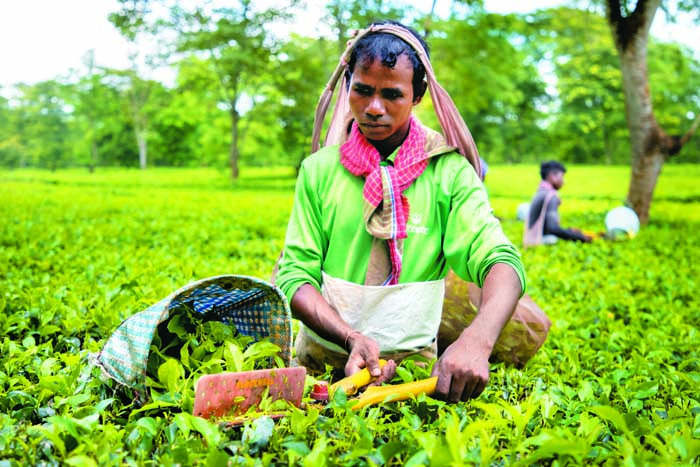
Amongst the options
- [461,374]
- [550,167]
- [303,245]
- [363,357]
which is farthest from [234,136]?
[461,374]

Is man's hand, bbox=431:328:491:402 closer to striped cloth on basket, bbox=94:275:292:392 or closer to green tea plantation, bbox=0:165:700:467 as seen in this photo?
green tea plantation, bbox=0:165:700:467

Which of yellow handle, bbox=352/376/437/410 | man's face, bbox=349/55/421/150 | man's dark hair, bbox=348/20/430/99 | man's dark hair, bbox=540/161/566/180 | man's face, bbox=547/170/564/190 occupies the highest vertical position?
man's dark hair, bbox=348/20/430/99

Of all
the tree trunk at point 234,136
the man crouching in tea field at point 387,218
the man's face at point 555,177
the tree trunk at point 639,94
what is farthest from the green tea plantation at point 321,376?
the tree trunk at point 234,136

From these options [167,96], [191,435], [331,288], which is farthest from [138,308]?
[167,96]

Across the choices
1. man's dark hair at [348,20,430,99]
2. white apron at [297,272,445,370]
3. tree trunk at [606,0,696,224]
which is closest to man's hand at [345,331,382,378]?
white apron at [297,272,445,370]

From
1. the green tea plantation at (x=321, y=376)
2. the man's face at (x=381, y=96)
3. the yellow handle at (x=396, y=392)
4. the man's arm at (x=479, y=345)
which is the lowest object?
the green tea plantation at (x=321, y=376)

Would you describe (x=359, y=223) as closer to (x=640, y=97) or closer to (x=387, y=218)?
(x=387, y=218)

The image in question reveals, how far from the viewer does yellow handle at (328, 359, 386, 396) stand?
1.82 m

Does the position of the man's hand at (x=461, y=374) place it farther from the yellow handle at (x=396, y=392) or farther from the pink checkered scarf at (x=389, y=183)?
the pink checkered scarf at (x=389, y=183)

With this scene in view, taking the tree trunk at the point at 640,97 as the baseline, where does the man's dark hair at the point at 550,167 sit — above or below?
below

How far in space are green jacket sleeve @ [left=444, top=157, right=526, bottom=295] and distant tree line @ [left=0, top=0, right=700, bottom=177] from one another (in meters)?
8.53

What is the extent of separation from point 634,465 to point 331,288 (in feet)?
3.79

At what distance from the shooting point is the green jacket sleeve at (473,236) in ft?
6.68

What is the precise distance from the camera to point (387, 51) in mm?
2127
